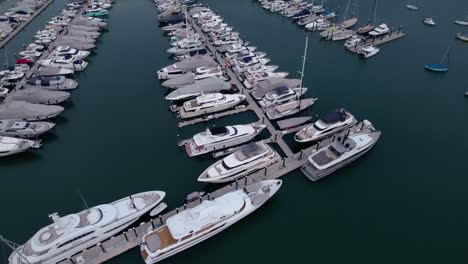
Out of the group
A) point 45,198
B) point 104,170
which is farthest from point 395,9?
point 45,198

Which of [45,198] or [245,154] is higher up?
[245,154]

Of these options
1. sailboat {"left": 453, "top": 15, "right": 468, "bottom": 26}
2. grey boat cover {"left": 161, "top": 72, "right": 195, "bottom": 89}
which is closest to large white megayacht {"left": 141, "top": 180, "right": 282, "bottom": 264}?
grey boat cover {"left": 161, "top": 72, "right": 195, "bottom": 89}

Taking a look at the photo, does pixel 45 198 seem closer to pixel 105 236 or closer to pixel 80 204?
pixel 80 204

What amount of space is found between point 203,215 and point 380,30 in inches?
3111

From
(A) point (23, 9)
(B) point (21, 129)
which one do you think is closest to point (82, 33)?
(A) point (23, 9)

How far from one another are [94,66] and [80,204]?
46016mm

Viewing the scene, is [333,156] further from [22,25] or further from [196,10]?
[22,25]

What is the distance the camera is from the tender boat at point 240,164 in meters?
41.5

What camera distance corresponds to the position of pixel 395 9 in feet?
331

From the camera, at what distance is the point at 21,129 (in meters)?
50.0

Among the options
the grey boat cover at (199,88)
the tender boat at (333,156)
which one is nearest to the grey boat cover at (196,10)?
the grey boat cover at (199,88)

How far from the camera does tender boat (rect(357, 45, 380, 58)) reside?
7438cm

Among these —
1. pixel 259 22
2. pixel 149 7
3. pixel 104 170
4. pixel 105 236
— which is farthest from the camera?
pixel 149 7

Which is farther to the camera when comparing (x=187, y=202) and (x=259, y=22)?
(x=259, y=22)
